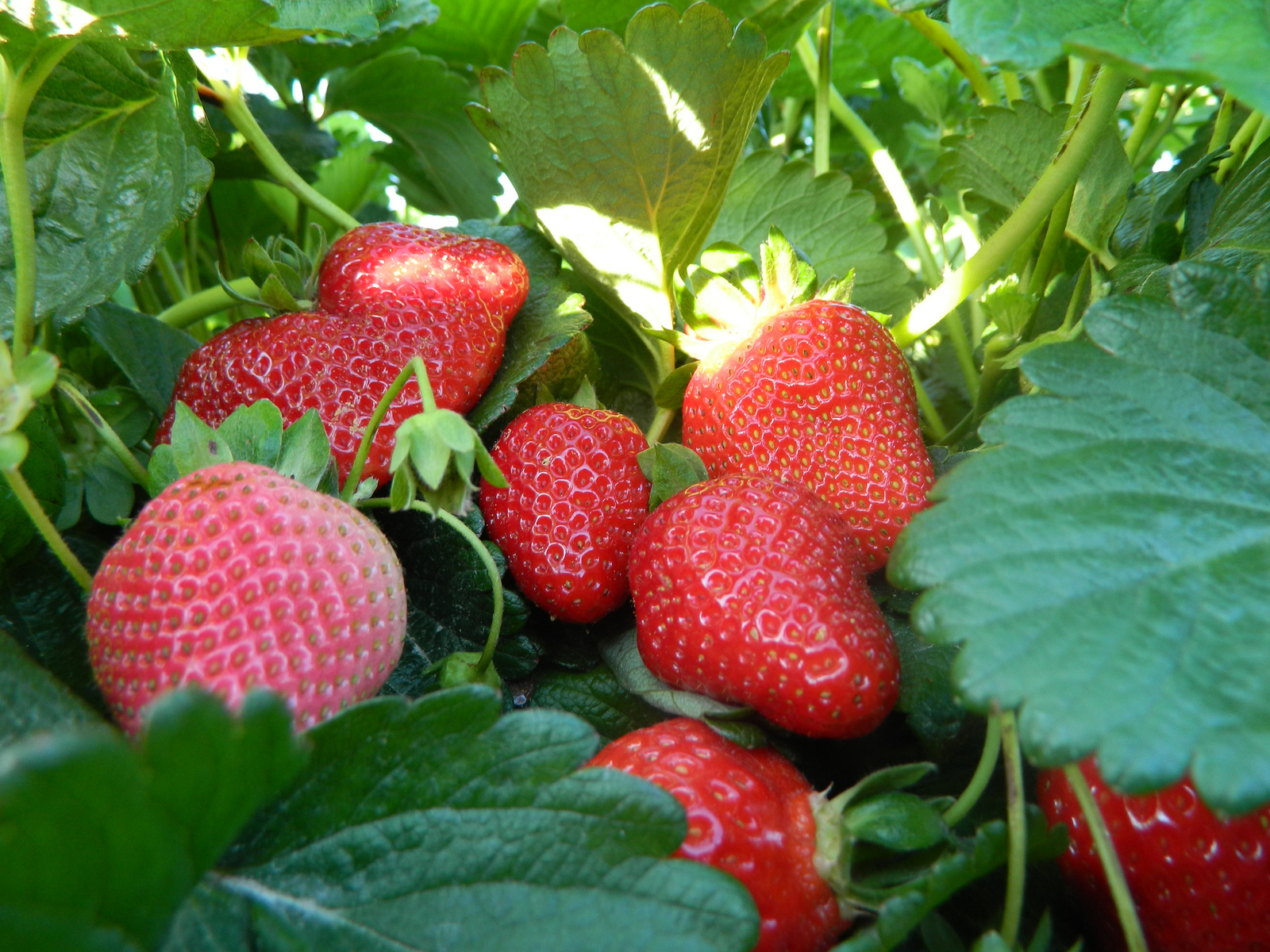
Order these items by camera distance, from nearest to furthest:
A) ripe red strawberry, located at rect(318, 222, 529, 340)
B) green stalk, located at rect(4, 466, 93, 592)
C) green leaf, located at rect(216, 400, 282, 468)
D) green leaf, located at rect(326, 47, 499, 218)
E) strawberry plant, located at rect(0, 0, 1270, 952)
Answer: strawberry plant, located at rect(0, 0, 1270, 952)
green stalk, located at rect(4, 466, 93, 592)
green leaf, located at rect(216, 400, 282, 468)
ripe red strawberry, located at rect(318, 222, 529, 340)
green leaf, located at rect(326, 47, 499, 218)

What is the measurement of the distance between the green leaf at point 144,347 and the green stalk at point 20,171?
0.53 ft

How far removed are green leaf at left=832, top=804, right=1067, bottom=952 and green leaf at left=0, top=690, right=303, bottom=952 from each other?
294 mm

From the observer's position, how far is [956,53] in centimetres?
101

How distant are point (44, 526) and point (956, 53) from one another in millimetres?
1009

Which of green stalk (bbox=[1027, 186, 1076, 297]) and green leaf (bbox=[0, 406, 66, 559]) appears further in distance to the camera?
green stalk (bbox=[1027, 186, 1076, 297])

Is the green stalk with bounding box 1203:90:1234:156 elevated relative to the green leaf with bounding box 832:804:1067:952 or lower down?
elevated

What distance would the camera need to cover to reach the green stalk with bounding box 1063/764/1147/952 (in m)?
0.48

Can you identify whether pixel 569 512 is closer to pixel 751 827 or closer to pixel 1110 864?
pixel 751 827

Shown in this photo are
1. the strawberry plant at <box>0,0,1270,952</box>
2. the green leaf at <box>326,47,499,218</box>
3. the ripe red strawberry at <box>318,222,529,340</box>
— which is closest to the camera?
the strawberry plant at <box>0,0,1270,952</box>

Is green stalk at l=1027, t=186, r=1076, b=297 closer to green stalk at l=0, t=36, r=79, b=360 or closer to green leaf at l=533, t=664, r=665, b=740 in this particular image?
green leaf at l=533, t=664, r=665, b=740

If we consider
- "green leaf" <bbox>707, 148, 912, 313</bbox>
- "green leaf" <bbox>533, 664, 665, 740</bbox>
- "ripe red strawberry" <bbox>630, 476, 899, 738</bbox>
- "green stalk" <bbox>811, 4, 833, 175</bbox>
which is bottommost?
"green leaf" <bbox>533, 664, 665, 740</bbox>

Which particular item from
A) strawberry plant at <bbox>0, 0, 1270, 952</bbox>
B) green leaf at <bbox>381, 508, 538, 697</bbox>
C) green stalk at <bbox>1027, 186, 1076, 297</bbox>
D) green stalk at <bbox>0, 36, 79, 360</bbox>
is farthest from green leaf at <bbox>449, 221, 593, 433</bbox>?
green stalk at <bbox>1027, 186, 1076, 297</bbox>

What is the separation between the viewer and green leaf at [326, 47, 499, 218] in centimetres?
107

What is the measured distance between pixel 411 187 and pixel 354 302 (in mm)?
609
